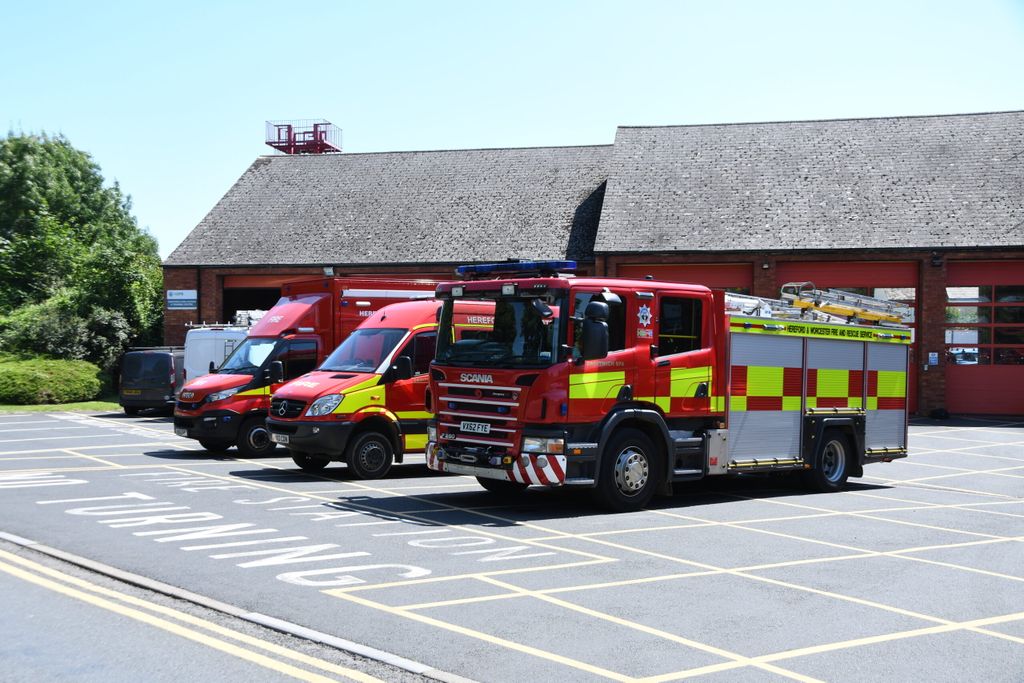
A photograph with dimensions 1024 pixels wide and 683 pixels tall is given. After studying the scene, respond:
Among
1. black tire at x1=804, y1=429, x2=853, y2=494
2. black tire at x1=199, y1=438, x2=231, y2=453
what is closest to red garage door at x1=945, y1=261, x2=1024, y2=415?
black tire at x1=804, y1=429, x2=853, y2=494

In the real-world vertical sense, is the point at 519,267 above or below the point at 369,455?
above

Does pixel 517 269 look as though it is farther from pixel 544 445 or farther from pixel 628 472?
pixel 628 472

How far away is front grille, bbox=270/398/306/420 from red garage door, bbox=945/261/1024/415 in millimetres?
22051

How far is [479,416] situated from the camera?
464 inches

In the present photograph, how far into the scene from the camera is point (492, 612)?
7.15 metres

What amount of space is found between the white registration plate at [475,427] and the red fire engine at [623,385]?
0.9 inches

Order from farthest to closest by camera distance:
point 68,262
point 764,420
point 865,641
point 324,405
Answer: point 68,262 < point 324,405 < point 764,420 < point 865,641

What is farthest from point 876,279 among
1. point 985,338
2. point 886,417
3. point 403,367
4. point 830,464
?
point 403,367

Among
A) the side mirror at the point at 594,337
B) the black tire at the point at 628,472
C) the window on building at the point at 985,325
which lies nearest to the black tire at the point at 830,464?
the black tire at the point at 628,472

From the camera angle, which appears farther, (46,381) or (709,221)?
(46,381)

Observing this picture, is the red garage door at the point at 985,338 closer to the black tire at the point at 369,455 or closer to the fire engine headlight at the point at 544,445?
the black tire at the point at 369,455

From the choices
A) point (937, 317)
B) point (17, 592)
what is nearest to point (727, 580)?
point (17, 592)

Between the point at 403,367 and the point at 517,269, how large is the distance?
142 inches

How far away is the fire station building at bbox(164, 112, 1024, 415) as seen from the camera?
99.2ft
